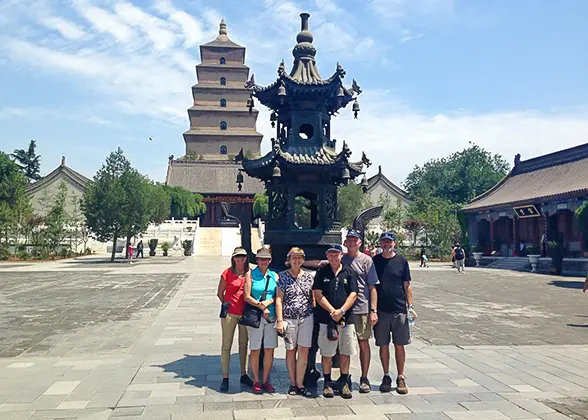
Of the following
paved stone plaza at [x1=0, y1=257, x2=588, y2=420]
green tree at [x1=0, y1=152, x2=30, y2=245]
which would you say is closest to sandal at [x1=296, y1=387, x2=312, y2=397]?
paved stone plaza at [x1=0, y1=257, x2=588, y2=420]

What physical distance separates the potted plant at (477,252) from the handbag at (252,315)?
2847cm

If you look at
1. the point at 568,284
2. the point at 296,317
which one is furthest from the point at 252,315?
the point at 568,284

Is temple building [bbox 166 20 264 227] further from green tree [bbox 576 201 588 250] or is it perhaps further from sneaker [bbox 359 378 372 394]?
sneaker [bbox 359 378 372 394]

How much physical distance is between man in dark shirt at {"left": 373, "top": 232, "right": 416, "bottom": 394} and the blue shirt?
1.10 meters

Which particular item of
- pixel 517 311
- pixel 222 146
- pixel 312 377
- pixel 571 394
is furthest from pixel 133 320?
pixel 222 146

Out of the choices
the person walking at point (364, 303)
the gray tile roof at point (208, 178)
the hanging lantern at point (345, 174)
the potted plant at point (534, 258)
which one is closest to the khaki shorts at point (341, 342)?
the person walking at point (364, 303)

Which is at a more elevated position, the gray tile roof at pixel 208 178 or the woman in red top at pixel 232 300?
the gray tile roof at pixel 208 178

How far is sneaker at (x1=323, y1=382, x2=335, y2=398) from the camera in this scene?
521 centimetres

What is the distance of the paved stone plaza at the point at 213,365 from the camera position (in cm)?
484

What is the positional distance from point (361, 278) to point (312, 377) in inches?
48.7

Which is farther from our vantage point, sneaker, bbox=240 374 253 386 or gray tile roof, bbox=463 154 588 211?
gray tile roof, bbox=463 154 588 211

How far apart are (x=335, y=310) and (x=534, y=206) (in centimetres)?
2528

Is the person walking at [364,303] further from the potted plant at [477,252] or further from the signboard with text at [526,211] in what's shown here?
the potted plant at [477,252]

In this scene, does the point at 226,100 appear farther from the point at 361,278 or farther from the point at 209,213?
the point at 361,278
